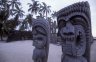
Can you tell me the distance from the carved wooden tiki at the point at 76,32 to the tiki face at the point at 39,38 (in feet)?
4.10

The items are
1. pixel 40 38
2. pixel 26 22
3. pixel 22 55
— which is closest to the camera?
pixel 40 38

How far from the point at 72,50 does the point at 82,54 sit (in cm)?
23

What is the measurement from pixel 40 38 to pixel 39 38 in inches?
1.0

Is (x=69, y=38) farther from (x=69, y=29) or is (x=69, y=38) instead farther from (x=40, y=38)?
(x=40, y=38)

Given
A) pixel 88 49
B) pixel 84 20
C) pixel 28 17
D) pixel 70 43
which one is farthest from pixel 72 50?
Answer: pixel 28 17

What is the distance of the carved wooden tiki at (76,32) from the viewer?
3053 millimetres

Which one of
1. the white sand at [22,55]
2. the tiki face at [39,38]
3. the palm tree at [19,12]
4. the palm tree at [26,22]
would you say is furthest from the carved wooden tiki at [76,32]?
the palm tree at [19,12]

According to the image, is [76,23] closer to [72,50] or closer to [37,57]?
[72,50]

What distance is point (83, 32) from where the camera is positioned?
122 inches

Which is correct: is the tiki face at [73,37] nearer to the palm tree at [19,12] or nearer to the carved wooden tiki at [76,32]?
the carved wooden tiki at [76,32]

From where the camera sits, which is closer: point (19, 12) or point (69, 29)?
point (69, 29)

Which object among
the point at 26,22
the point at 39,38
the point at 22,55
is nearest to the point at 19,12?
the point at 26,22

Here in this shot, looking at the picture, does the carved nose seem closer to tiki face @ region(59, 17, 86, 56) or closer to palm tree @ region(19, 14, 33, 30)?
tiki face @ region(59, 17, 86, 56)

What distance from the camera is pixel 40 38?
14.4ft
